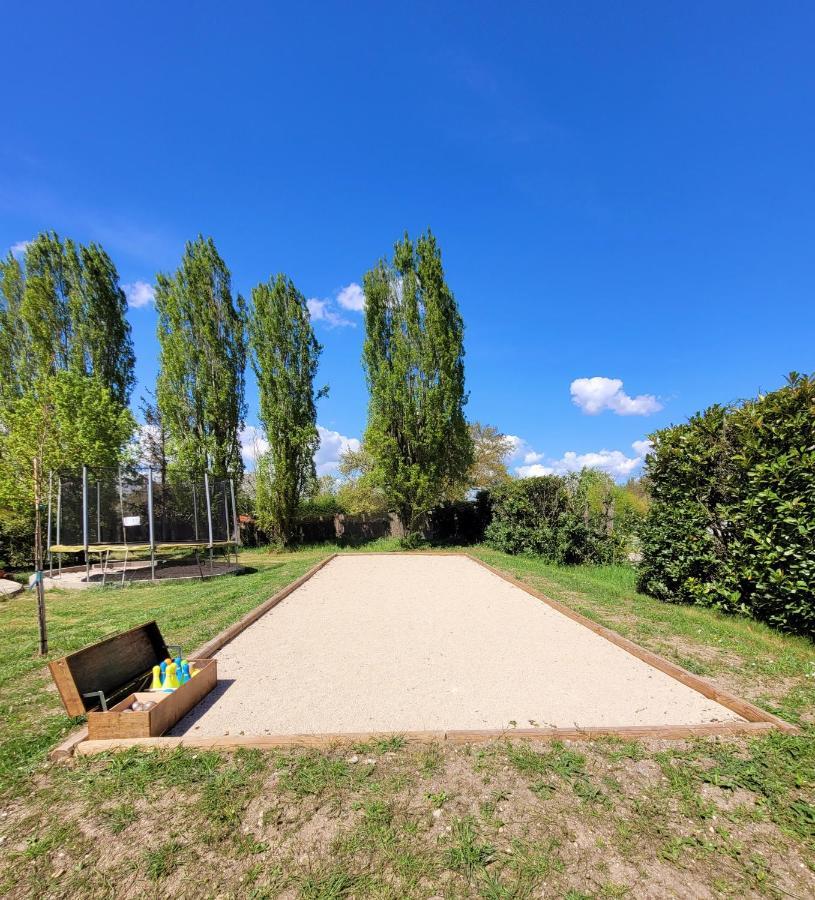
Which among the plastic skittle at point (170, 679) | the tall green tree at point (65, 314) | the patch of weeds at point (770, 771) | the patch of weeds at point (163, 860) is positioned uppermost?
the tall green tree at point (65, 314)

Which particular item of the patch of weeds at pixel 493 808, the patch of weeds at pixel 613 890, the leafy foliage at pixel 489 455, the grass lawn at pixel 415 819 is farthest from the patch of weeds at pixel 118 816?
the leafy foliage at pixel 489 455

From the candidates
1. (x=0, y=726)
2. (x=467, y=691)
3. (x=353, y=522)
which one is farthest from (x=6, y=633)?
(x=353, y=522)

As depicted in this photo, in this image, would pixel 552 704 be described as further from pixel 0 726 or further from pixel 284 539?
pixel 284 539

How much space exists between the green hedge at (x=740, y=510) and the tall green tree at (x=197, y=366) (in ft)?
55.6

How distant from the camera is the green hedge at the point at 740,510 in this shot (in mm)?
4980

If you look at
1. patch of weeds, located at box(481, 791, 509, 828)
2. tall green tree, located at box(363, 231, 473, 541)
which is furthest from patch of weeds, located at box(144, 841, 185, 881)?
tall green tree, located at box(363, 231, 473, 541)

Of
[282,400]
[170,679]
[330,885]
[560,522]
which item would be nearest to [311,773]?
[330,885]

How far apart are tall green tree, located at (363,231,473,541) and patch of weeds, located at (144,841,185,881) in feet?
48.6

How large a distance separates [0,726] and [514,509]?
11.6 metres

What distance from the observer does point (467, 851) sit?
2.00 meters

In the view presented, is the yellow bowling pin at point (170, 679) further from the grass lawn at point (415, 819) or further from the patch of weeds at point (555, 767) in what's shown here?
the patch of weeds at point (555, 767)

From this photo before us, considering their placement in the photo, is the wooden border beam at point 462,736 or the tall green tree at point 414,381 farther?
the tall green tree at point 414,381

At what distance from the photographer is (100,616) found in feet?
23.1

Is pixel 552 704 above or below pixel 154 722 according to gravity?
below
